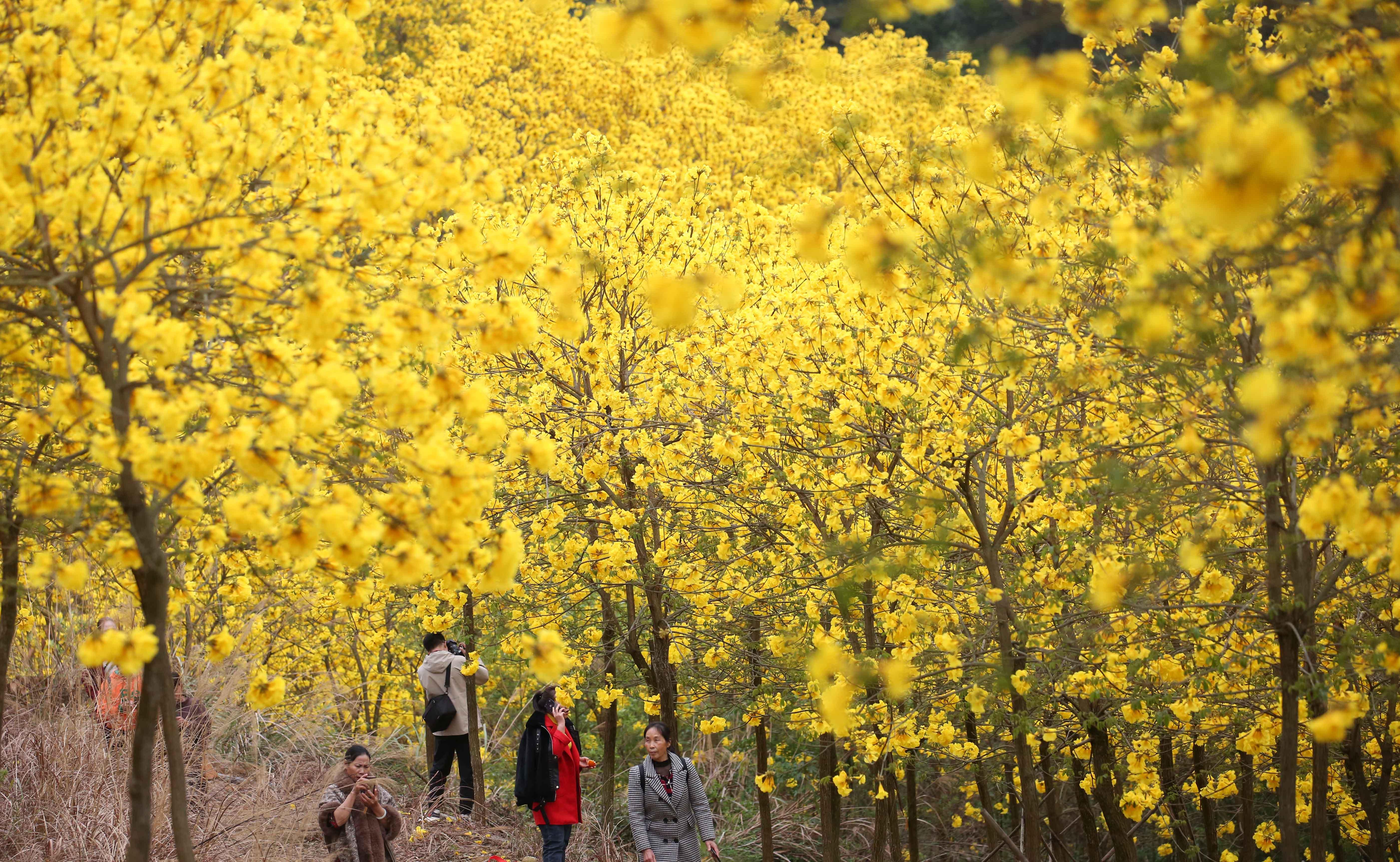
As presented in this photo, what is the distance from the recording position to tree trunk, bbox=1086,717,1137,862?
7.57 meters

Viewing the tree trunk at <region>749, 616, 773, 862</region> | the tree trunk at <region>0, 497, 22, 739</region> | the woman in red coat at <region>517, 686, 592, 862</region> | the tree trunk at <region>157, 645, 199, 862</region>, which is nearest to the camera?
the tree trunk at <region>157, 645, 199, 862</region>

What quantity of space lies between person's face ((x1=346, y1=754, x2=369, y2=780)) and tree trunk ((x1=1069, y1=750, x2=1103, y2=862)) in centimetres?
417

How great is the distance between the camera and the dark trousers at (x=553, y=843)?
8.45 m

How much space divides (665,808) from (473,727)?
2761 mm

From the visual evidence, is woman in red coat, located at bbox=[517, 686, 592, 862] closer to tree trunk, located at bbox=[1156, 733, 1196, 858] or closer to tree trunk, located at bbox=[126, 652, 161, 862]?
tree trunk, located at bbox=[1156, 733, 1196, 858]

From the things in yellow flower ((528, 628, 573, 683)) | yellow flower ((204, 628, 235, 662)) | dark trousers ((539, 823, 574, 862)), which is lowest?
dark trousers ((539, 823, 574, 862))

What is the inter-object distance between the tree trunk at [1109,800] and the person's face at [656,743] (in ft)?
8.57

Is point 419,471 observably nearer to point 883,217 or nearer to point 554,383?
point 883,217

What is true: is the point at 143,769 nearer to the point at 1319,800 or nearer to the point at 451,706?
the point at 1319,800

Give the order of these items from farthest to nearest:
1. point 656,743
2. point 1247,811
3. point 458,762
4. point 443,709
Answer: point 458,762 < point 443,709 < point 1247,811 < point 656,743

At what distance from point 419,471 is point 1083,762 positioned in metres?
6.96

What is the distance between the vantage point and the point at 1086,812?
8.56 m

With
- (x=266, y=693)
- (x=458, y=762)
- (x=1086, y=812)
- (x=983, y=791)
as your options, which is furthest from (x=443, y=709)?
(x=266, y=693)


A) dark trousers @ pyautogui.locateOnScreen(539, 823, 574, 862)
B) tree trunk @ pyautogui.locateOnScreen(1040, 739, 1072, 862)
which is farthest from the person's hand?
tree trunk @ pyautogui.locateOnScreen(1040, 739, 1072, 862)
